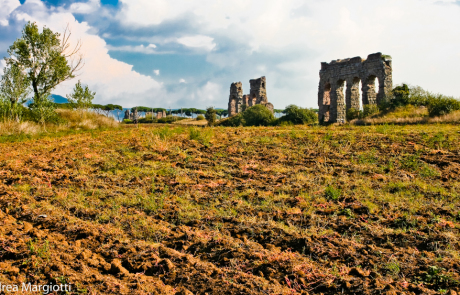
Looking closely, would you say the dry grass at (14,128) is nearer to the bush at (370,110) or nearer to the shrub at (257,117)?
the shrub at (257,117)

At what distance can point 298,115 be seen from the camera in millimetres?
26969

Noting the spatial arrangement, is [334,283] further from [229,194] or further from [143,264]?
[229,194]

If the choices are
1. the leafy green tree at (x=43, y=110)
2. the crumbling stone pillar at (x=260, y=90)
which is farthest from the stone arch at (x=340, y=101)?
the leafy green tree at (x=43, y=110)

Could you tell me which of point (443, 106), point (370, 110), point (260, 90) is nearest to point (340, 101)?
point (370, 110)

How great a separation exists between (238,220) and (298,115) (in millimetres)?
23541

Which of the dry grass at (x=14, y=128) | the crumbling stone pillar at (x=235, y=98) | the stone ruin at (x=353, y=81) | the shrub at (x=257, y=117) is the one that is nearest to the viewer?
the dry grass at (x=14, y=128)

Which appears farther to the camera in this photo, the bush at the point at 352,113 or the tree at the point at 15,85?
the bush at the point at 352,113

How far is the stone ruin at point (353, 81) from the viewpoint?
25.3 m

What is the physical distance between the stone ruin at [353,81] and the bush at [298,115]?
1712 millimetres

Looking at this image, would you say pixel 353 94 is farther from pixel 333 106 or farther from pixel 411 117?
pixel 411 117

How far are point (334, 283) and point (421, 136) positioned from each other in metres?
7.62

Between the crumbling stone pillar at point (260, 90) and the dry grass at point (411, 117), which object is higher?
the crumbling stone pillar at point (260, 90)

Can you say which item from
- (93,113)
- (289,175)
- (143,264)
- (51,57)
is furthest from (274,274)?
(51,57)

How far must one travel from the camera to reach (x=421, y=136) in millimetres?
9047
